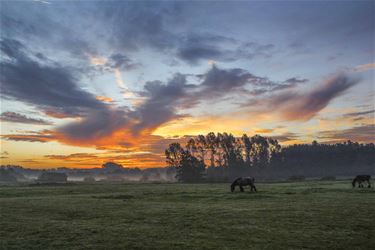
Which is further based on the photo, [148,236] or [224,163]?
[224,163]

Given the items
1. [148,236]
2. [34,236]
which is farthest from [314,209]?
[34,236]

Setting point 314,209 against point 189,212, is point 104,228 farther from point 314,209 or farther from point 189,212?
point 314,209

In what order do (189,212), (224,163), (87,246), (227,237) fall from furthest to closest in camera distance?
(224,163)
(189,212)
(227,237)
(87,246)

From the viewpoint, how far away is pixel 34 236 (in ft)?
58.2

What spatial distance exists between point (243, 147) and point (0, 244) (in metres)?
177

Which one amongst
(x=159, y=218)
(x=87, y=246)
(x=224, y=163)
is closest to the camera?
(x=87, y=246)

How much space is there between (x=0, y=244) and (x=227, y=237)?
37.0ft

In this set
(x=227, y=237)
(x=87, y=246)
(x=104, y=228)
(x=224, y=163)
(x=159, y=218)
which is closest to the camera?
(x=87, y=246)

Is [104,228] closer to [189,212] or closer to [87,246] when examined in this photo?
[87,246]

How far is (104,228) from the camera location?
19688 mm

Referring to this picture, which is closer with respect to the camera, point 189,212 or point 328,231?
point 328,231

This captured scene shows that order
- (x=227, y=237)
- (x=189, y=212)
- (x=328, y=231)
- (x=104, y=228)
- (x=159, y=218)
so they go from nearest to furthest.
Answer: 1. (x=227, y=237)
2. (x=328, y=231)
3. (x=104, y=228)
4. (x=159, y=218)
5. (x=189, y=212)

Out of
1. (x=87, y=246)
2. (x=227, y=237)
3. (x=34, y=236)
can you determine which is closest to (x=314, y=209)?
(x=227, y=237)

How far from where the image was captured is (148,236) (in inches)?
682
